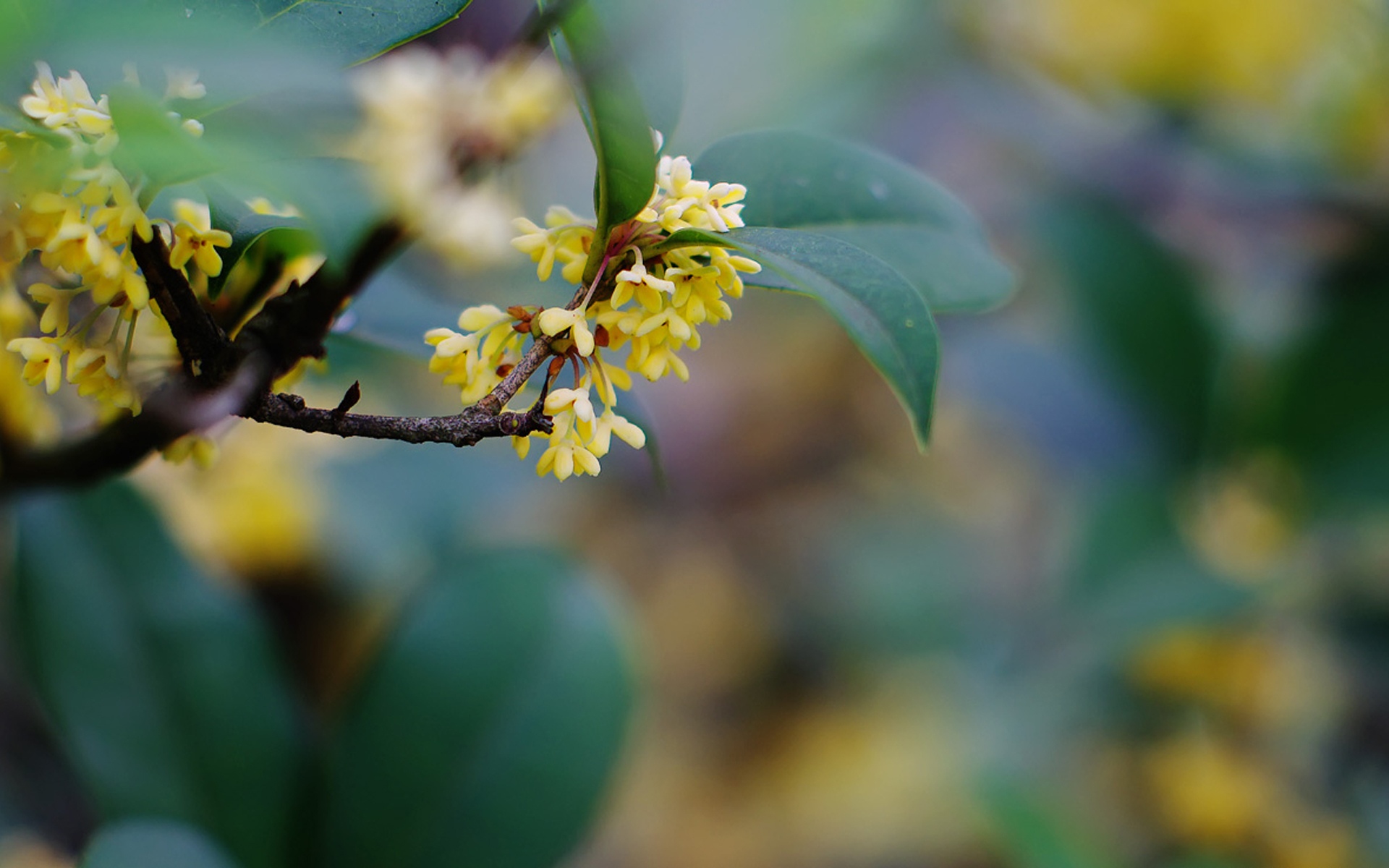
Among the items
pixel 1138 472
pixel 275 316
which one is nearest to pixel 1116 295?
pixel 1138 472

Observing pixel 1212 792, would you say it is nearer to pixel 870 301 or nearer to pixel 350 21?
pixel 870 301

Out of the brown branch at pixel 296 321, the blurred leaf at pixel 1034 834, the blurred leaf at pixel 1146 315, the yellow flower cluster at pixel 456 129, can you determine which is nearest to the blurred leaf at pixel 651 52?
the brown branch at pixel 296 321

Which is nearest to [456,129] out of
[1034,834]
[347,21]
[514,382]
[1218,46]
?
[347,21]

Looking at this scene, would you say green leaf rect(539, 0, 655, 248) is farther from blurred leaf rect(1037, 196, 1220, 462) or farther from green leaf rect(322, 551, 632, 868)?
blurred leaf rect(1037, 196, 1220, 462)

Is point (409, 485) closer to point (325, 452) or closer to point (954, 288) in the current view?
point (325, 452)

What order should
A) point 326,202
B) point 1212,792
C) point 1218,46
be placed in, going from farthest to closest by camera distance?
point 1218,46 < point 1212,792 < point 326,202

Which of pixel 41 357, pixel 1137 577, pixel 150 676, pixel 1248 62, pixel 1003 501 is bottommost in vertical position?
pixel 1003 501

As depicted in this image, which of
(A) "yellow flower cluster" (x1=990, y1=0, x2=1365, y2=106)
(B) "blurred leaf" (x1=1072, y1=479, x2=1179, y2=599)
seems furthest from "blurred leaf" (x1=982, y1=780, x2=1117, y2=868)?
(A) "yellow flower cluster" (x1=990, y1=0, x2=1365, y2=106)

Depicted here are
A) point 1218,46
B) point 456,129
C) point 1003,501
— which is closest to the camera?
point 456,129
